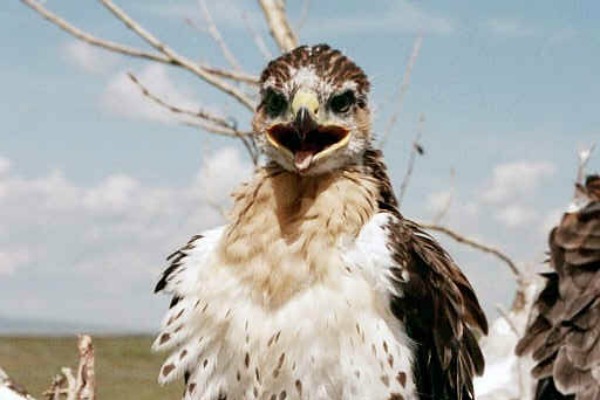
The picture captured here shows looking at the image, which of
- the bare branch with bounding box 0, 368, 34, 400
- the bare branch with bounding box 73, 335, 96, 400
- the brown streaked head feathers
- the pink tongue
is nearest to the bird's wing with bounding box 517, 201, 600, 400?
the brown streaked head feathers

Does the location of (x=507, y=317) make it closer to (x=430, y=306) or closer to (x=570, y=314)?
(x=570, y=314)

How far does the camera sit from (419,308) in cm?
540

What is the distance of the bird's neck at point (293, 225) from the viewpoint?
17.4 ft

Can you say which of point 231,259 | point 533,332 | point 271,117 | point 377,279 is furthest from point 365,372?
point 533,332

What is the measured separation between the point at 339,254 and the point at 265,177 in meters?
0.62

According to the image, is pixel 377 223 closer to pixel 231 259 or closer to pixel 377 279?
pixel 377 279

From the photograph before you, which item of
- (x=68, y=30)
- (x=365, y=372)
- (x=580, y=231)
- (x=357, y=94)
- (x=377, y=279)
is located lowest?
(x=365, y=372)

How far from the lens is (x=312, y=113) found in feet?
17.6

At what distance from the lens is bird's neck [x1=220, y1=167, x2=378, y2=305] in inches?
209

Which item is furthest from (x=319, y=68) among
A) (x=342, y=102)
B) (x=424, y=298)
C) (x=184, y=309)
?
(x=184, y=309)

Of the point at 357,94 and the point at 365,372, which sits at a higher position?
the point at 357,94

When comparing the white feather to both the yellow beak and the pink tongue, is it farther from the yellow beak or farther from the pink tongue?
the yellow beak

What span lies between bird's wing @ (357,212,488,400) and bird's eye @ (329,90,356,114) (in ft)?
2.00

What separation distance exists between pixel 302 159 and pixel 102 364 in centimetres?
1704
